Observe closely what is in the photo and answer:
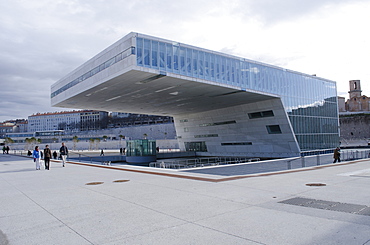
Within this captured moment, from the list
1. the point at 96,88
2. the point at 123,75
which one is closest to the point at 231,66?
the point at 123,75

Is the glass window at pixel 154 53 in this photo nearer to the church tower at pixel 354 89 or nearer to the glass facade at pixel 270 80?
the glass facade at pixel 270 80

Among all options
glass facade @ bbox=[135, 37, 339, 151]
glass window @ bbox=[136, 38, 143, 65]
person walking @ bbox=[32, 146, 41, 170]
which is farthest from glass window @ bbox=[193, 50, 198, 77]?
person walking @ bbox=[32, 146, 41, 170]

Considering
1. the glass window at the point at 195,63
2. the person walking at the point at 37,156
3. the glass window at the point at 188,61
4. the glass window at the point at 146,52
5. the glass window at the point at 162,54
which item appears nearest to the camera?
the person walking at the point at 37,156

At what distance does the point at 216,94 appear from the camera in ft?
121

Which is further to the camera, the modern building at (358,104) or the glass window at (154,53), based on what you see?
the modern building at (358,104)

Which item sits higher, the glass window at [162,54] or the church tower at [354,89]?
the church tower at [354,89]

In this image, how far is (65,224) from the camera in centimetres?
647

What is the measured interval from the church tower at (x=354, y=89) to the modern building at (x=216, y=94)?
95269 mm

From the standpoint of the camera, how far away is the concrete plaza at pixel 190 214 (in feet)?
17.9

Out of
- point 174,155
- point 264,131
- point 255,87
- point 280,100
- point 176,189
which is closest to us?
point 176,189

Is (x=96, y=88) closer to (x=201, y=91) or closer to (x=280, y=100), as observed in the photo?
(x=201, y=91)

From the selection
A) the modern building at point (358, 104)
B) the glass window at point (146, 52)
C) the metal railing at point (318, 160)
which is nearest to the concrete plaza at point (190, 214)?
the metal railing at point (318, 160)

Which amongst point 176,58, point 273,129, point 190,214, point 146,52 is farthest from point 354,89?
point 190,214

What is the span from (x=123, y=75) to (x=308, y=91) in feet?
97.5
